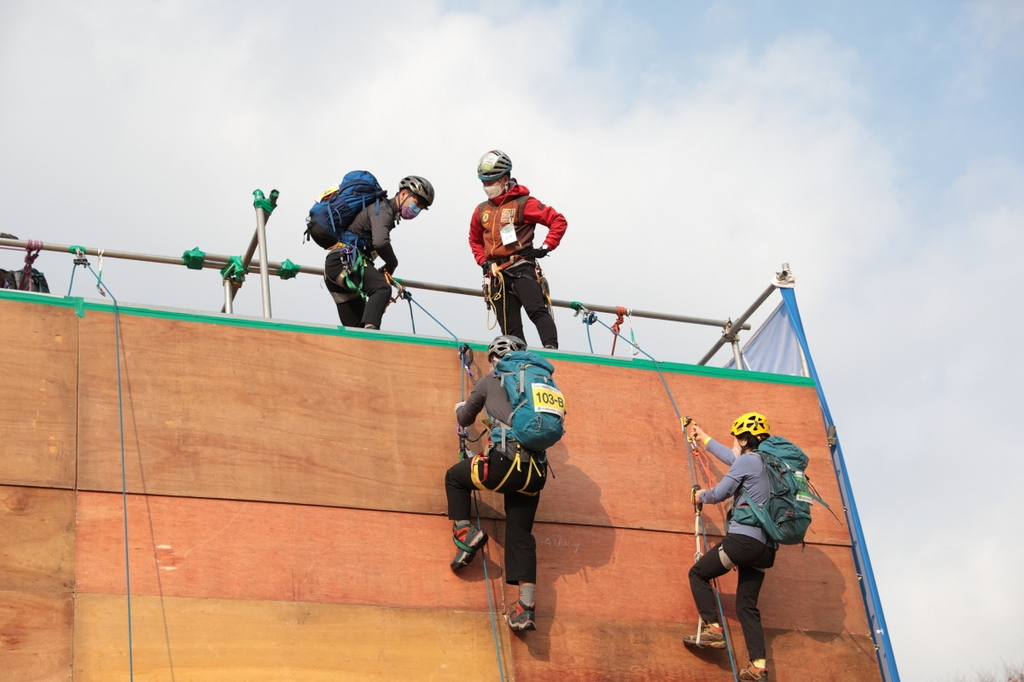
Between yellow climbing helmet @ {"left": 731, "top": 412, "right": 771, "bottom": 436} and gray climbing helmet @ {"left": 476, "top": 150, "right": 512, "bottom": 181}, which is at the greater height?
gray climbing helmet @ {"left": 476, "top": 150, "right": 512, "bottom": 181}

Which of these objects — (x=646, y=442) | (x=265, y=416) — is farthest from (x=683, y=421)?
(x=265, y=416)

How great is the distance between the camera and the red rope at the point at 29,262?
896 centimetres

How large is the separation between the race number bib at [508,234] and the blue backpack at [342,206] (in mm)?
994

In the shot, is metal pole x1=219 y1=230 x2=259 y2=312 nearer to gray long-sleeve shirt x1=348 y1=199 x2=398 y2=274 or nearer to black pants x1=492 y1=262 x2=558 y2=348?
gray long-sleeve shirt x1=348 y1=199 x2=398 y2=274

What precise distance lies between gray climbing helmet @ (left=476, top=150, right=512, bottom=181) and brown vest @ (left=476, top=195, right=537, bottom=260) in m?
0.23

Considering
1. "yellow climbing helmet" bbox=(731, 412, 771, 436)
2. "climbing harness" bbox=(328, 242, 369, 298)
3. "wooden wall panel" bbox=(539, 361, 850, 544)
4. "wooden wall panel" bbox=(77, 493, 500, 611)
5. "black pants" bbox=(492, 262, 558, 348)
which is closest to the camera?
"wooden wall panel" bbox=(77, 493, 500, 611)

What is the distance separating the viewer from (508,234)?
10211 millimetres

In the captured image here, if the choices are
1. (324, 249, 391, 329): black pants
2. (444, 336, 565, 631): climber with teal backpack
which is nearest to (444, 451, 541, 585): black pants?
(444, 336, 565, 631): climber with teal backpack

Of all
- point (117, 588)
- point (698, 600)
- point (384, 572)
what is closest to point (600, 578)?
point (698, 600)

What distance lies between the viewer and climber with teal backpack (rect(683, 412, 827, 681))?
8.46 meters

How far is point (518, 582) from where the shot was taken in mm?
8258

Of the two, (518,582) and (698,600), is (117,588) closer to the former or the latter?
(518,582)

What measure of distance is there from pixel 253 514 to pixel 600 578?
2.45 metres

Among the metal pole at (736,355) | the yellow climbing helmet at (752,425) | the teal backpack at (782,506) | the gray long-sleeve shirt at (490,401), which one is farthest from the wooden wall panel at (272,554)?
the metal pole at (736,355)
